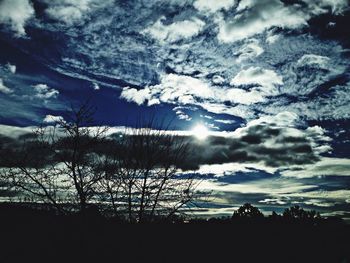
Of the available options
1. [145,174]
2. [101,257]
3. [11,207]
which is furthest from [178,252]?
[11,207]

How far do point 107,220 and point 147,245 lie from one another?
2699mm

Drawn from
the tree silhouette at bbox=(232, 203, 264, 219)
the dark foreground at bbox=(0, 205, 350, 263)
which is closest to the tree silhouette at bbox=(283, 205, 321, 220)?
the tree silhouette at bbox=(232, 203, 264, 219)

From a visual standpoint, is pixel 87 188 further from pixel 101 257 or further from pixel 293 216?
pixel 293 216

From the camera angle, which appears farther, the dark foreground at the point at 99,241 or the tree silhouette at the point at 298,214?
the tree silhouette at the point at 298,214

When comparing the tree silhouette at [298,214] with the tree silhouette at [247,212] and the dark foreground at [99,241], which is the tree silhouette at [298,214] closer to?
the tree silhouette at [247,212]

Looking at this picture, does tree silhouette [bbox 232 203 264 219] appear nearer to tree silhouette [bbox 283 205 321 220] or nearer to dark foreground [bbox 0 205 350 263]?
tree silhouette [bbox 283 205 321 220]

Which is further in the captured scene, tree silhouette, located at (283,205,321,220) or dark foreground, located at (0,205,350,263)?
tree silhouette, located at (283,205,321,220)

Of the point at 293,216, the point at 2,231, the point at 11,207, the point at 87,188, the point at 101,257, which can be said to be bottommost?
the point at 293,216

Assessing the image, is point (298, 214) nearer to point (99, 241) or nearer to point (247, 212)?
point (247, 212)

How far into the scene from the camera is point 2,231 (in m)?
15.5

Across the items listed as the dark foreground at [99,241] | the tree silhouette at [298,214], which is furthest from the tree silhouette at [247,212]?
the dark foreground at [99,241]

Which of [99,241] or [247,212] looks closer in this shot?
[99,241]

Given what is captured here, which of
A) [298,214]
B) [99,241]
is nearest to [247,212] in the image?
[298,214]

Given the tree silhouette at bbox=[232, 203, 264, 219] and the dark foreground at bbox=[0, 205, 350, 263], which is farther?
the tree silhouette at bbox=[232, 203, 264, 219]
